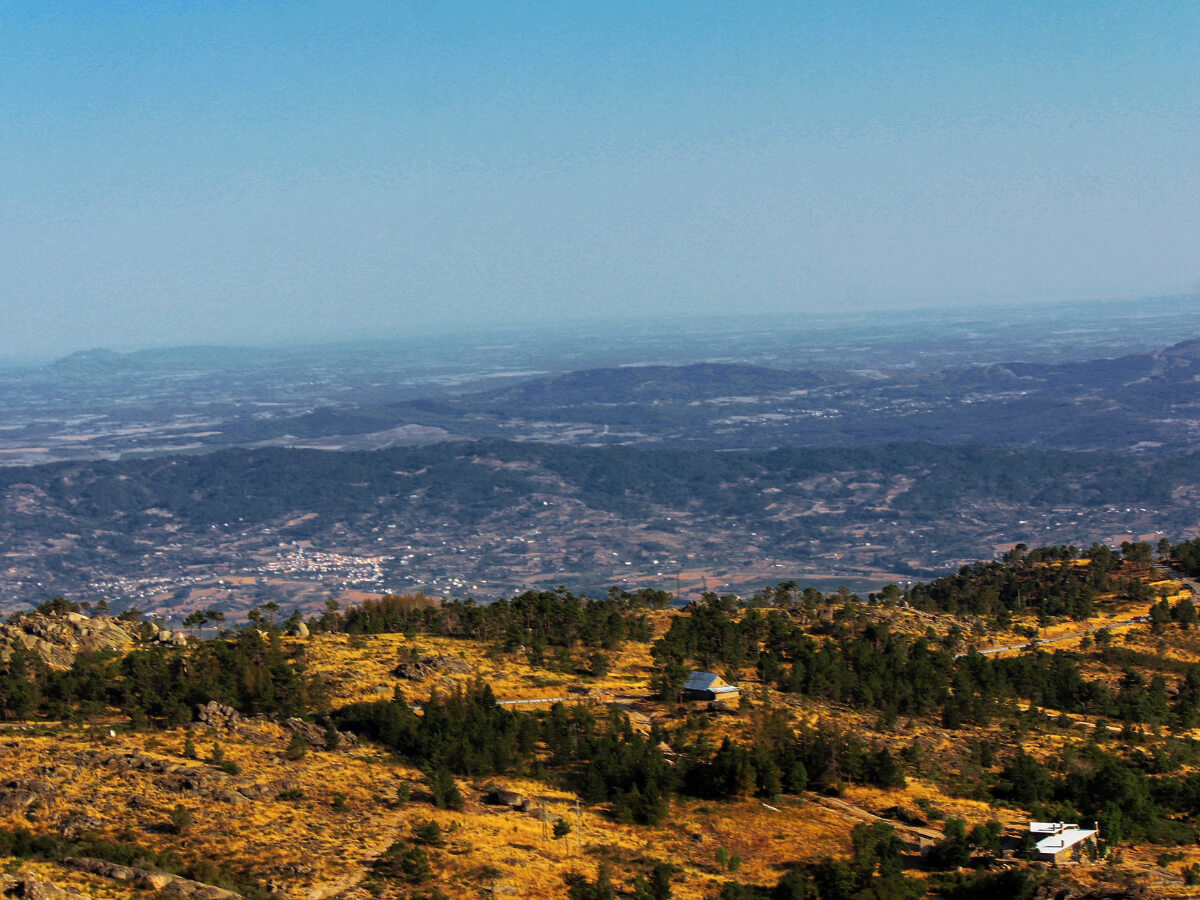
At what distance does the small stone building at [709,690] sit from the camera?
55781 millimetres

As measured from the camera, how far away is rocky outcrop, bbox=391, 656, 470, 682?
57.8 metres

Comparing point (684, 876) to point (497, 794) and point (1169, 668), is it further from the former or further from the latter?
point (1169, 668)

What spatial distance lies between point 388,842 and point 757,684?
86.7 ft

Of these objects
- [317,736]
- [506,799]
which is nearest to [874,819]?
[506,799]

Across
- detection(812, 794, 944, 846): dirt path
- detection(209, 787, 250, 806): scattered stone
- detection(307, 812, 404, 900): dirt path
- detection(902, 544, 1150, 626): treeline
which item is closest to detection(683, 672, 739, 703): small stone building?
A: detection(812, 794, 944, 846): dirt path

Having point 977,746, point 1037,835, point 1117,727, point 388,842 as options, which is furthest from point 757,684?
point 388,842

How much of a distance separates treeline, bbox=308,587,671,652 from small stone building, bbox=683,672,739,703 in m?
11.4

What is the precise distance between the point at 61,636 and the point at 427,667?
19.2m

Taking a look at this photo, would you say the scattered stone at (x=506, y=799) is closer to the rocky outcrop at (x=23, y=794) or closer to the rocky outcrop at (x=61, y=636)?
the rocky outcrop at (x=23, y=794)

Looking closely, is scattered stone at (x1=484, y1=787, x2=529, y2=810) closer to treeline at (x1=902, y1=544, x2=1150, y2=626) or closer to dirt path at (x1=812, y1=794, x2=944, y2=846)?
dirt path at (x1=812, y1=794, x2=944, y2=846)

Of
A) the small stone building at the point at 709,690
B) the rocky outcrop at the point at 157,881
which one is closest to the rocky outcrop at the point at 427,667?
the small stone building at the point at 709,690

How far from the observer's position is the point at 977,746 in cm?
5312

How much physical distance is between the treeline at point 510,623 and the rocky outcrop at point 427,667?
5411 millimetres

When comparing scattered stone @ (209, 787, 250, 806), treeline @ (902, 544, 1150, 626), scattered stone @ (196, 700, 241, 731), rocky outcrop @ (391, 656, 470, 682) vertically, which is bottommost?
treeline @ (902, 544, 1150, 626)
